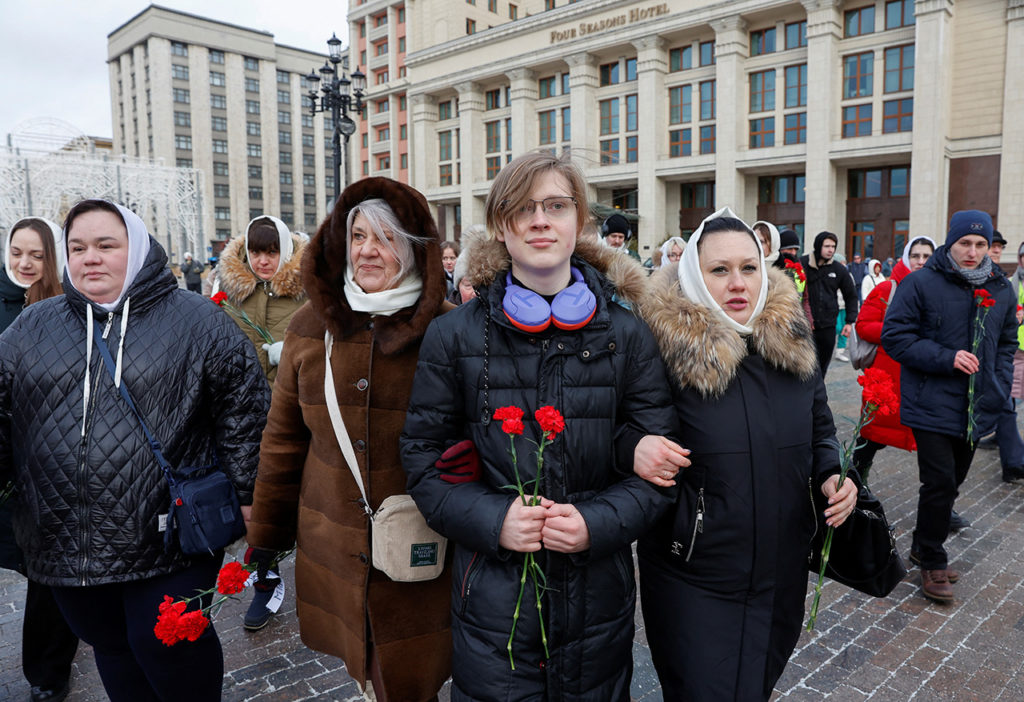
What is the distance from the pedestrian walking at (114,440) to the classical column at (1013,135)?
118 feet

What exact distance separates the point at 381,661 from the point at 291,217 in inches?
3635

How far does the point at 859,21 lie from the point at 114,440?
39.9 meters

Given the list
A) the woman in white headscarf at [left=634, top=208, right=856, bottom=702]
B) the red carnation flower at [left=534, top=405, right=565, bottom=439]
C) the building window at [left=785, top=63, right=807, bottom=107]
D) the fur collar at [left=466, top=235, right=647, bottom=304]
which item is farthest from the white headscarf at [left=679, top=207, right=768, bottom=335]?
the building window at [left=785, top=63, right=807, bottom=107]

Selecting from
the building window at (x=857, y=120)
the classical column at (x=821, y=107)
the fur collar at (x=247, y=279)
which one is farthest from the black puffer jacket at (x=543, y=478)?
the building window at (x=857, y=120)

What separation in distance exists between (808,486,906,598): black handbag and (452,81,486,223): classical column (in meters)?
47.4

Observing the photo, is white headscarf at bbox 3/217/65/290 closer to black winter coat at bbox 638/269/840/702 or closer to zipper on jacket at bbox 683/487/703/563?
black winter coat at bbox 638/269/840/702

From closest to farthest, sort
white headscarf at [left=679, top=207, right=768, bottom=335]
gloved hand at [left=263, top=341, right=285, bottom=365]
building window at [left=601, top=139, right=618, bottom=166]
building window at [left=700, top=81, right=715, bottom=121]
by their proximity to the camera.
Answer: white headscarf at [left=679, top=207, right=768, bottom=335] → gloved hand at [left=263, top=341, right=285, bottom=365] → building window at [left=700, top=81, right=715, bottom=121] → building window at [left=601, top=139, right=618, bottom=166]

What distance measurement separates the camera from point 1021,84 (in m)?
30.4

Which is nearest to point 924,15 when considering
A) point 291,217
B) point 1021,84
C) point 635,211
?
point 1021,84

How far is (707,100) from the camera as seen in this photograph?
3891 cm

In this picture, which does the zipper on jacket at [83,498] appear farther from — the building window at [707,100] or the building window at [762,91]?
the building window at [707,100]

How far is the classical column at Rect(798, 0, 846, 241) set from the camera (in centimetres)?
3350

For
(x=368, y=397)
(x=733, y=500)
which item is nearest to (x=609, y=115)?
(x=368, y=397)

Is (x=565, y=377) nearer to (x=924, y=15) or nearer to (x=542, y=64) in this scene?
(x=924, y=15)
